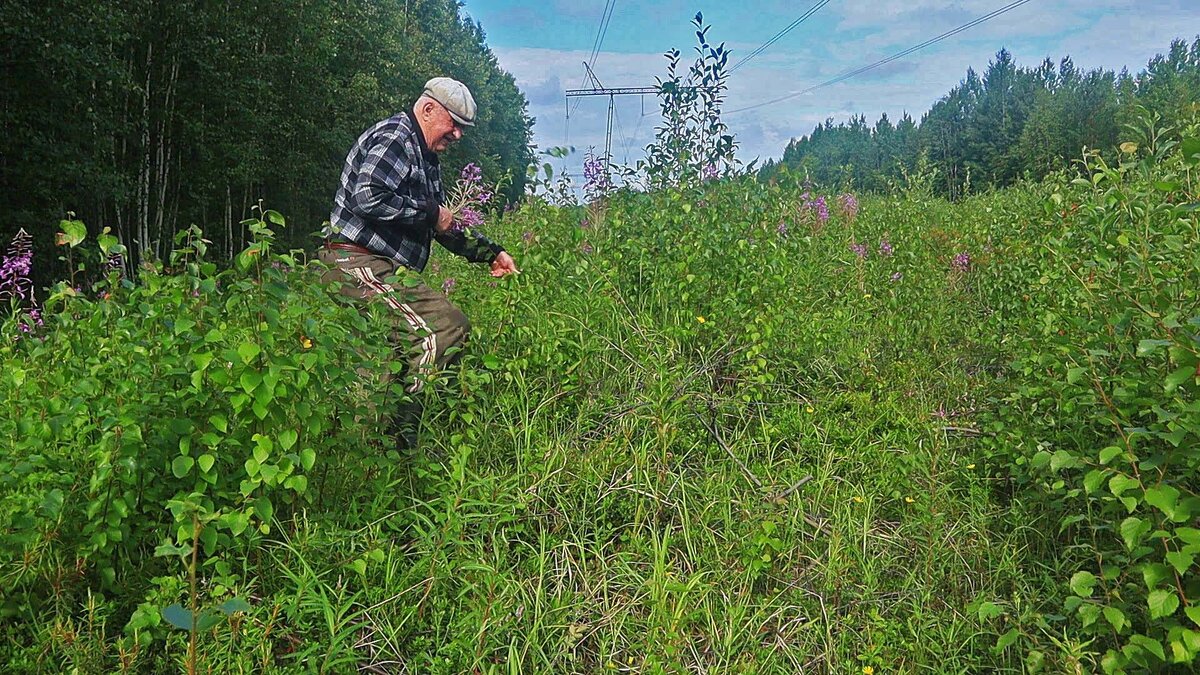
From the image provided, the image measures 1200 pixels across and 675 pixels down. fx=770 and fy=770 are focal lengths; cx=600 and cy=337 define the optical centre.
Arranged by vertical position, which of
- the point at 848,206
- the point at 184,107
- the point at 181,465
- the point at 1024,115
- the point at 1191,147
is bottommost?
the point at 181,465

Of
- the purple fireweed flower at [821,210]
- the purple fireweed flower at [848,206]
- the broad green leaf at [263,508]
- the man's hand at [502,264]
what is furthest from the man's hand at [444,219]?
the purple fireweed flower at [848,206]

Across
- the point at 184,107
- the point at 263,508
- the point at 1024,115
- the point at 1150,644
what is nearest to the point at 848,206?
the point at 1150,644

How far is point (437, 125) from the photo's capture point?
366 cm

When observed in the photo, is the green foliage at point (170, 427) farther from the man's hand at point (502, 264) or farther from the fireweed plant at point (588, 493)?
the man's hand at point (502, 264)

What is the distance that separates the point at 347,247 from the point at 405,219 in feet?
0.99

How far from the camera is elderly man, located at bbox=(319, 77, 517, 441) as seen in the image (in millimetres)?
3303

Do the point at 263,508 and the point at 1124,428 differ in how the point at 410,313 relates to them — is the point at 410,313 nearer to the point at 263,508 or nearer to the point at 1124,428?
the point at 263,508

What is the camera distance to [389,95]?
28297mm

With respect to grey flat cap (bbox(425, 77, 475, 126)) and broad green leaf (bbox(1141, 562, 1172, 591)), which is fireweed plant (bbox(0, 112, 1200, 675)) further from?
grey flat cap (bbox(425, 77, 475, 126))

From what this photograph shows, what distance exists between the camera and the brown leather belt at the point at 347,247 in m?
3.49

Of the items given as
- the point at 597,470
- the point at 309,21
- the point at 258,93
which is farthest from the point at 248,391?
the point at 309,21

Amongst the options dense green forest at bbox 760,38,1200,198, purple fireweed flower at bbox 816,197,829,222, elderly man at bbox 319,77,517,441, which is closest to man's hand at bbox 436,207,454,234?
elderly man at bbox 319,77,517,441

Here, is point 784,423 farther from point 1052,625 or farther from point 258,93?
point 258,93

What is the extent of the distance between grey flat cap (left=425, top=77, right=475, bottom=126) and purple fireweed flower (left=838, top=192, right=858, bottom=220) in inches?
200
